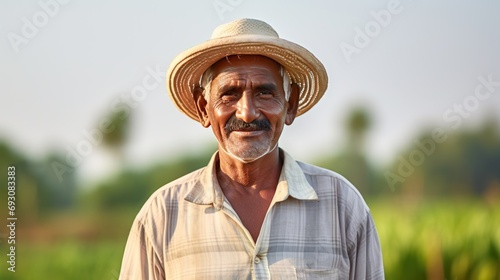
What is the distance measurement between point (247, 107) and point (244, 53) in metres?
0.23

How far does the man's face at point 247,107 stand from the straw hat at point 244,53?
65mm

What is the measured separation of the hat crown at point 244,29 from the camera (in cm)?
278

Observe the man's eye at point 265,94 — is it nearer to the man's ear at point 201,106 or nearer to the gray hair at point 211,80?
the gray hair at point 211,80

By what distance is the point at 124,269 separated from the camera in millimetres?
2762

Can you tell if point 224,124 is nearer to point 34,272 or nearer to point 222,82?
point 222,82

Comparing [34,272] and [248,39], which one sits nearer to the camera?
[248,39]

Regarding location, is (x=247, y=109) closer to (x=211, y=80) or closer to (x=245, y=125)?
(x=245, y=125)

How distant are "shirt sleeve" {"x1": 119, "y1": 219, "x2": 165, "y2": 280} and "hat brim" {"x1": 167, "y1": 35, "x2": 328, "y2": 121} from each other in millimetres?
593

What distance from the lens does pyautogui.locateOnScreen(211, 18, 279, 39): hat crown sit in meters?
2.78

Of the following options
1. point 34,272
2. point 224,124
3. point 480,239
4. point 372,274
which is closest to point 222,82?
point 224,124

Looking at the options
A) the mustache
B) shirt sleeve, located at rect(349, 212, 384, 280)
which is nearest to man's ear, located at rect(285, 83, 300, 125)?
the mustache

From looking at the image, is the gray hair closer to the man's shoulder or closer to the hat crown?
the hat crown

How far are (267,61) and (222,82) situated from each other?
191 millimetres

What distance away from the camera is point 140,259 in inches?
107
